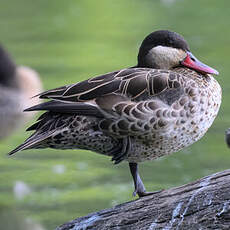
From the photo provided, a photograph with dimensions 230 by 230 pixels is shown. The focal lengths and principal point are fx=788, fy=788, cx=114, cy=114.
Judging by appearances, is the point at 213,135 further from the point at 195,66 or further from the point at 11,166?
the point at 195,66

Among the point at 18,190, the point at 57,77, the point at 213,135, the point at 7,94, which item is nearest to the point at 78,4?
the point at 57,77

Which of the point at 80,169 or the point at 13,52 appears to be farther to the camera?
the point at 13,52

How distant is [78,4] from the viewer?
17609 millimetres

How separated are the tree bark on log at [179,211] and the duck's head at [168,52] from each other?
2.63 ft

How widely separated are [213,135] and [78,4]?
805 centimetres

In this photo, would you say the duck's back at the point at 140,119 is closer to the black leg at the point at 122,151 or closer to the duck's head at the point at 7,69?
the black leg at the point at 122,151

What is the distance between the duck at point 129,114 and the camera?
4586mm

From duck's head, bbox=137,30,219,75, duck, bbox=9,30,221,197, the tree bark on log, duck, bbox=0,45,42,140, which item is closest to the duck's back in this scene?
duck, bbox=9,30,221,197

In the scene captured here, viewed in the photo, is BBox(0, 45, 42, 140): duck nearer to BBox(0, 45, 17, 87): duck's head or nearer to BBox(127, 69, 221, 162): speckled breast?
BBox(0, 45, 17, 87): duck's head

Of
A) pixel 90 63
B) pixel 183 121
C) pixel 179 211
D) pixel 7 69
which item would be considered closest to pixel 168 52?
pixel 183 121

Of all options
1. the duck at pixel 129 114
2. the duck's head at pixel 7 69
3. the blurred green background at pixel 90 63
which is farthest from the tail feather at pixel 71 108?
the duck's head at pixel 7 69

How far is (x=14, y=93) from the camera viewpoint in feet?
36.9

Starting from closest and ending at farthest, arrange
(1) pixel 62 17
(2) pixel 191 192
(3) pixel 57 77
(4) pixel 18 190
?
(2) pixel 191 192 → (4) pixel 18 190 → (3) pixel 57 77 → (1) pixel 62 17

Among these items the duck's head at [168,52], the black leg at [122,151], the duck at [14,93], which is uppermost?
the duck at [14,93]
